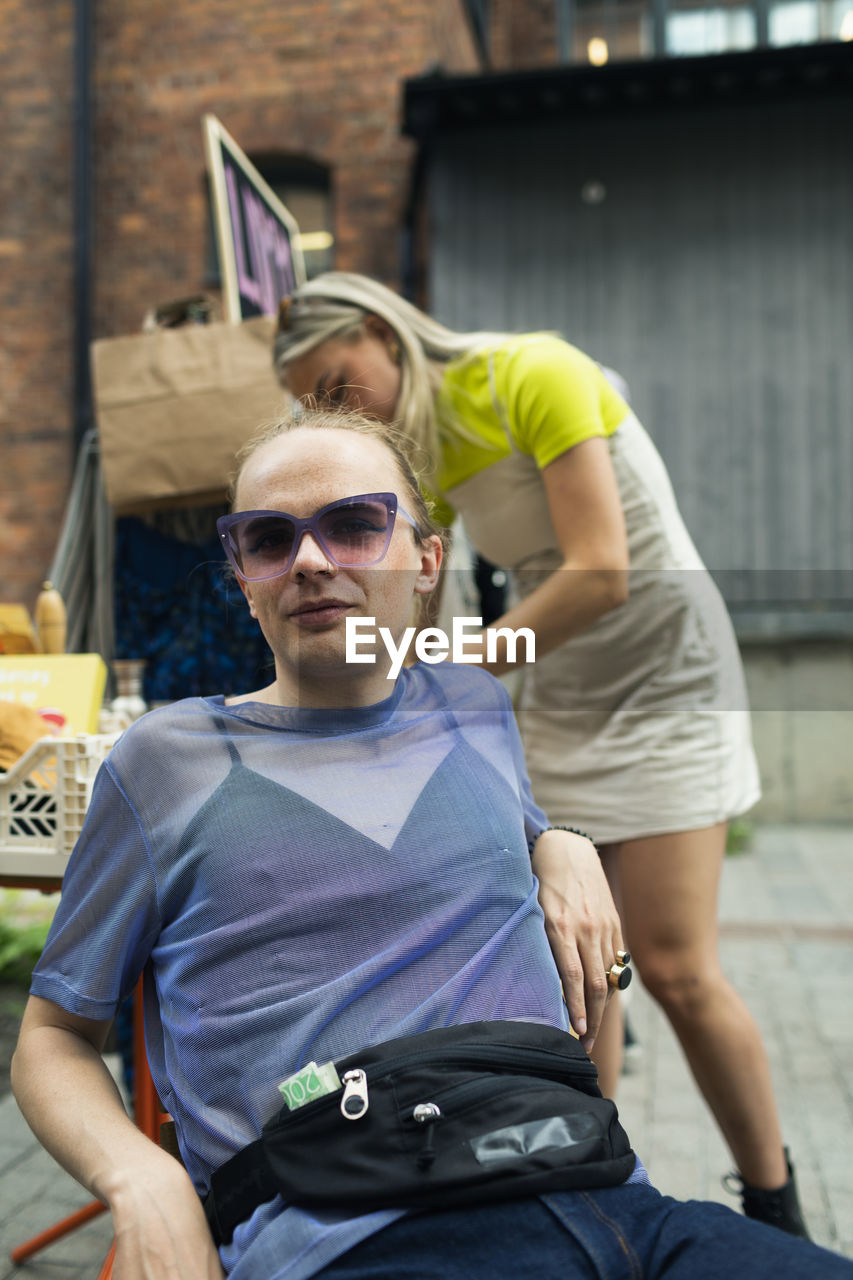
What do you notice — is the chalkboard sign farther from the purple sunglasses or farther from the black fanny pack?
the black fanny pack

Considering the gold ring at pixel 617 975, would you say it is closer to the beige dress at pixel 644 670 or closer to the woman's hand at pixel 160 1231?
the woman's hand at pixel 160 1231

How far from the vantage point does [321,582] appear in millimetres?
1210

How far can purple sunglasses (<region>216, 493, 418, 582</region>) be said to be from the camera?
121 centimetres

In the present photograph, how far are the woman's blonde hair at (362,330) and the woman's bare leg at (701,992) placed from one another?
834mm

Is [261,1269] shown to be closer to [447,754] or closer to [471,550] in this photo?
[447,754]

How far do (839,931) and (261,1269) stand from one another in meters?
4.17

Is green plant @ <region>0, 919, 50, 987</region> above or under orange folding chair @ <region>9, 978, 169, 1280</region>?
under

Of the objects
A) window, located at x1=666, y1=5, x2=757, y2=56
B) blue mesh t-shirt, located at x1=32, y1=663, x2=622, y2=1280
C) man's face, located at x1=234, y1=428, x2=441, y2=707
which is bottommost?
blue mesh t-shirt, located at x1=32, y1=663, x2=622, y2=1280

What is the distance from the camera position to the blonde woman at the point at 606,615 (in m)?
1.78

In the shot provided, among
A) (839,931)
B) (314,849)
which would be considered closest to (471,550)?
(314,849)

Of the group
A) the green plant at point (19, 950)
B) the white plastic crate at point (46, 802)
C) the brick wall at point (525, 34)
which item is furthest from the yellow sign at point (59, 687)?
the brick wall at point (525, 34)

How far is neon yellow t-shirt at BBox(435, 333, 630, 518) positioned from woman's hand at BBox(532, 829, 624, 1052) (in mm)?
734
